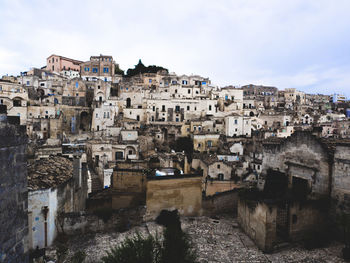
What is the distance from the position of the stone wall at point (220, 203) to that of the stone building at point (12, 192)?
8654mm

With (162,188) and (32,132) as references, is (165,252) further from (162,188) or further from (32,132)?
(32,132)

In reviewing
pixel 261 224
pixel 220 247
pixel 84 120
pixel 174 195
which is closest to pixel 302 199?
pixel 261 224

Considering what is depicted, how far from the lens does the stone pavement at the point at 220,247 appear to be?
7883mm

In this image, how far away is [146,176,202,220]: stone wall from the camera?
34.4ft

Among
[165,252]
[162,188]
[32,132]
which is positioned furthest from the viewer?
[32,132]

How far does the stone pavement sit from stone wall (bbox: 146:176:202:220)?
67 cm

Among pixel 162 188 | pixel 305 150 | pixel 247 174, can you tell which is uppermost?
pixel 305 150

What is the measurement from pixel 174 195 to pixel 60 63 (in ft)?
227

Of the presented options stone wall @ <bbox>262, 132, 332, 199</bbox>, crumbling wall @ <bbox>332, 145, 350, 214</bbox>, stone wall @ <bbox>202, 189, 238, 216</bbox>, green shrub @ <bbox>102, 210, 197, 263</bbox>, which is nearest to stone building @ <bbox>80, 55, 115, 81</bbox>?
stone wall @ <bbox>202, 189, 238, 216</bbox>

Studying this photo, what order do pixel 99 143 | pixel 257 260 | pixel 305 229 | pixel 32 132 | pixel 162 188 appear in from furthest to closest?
pixel 32 132
pixel 99 143
pixel 162 188
pixel 305 229
pixel 257 260

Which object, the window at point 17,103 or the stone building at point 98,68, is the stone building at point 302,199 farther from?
the stone building at point 98,68

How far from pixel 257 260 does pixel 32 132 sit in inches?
1430

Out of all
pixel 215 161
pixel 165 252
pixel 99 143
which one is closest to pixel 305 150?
pixel 165 252

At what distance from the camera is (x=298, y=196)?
35.2 feet
